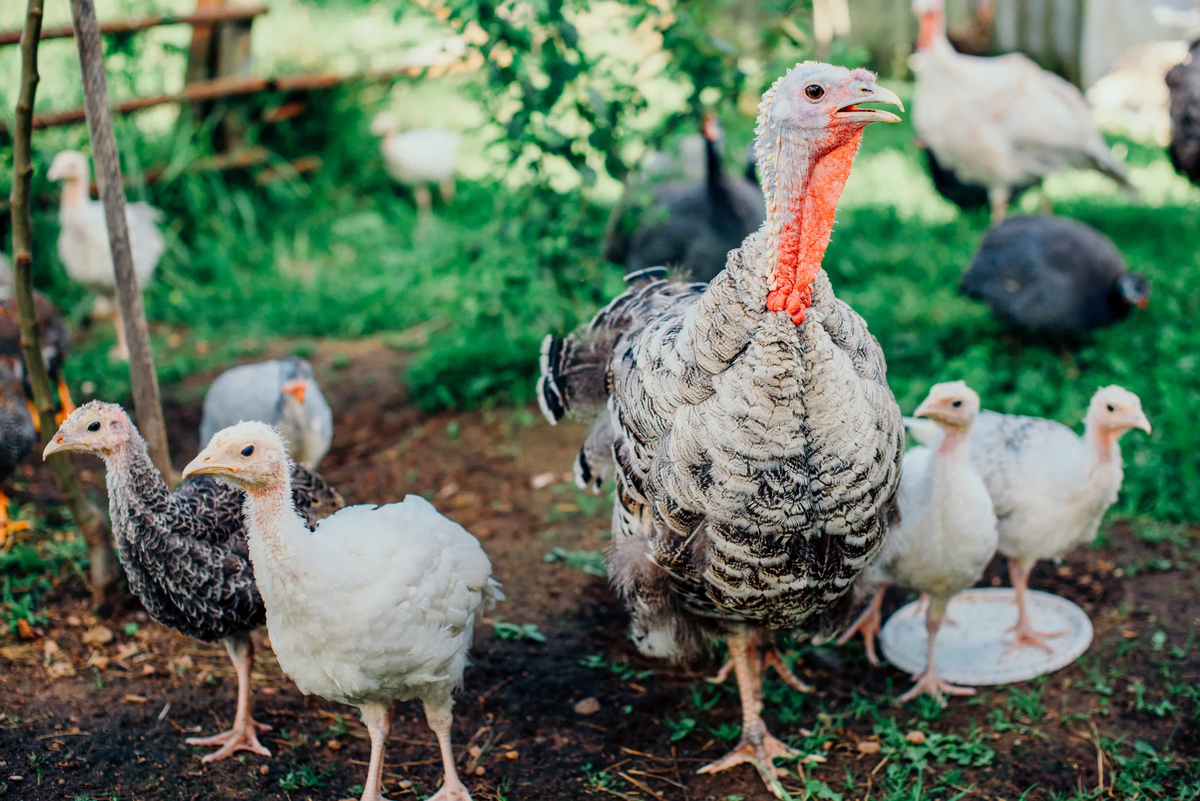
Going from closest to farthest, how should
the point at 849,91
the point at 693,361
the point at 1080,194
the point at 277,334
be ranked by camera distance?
the point at 849,91, the point at 693,361, the point at 277,334, the point at 1080,194

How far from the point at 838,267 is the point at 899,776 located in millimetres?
4290

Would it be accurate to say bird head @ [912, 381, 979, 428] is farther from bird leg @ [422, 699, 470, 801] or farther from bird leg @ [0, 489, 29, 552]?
bird leg @ [0, 489, 29, 552]

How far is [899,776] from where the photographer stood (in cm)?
331

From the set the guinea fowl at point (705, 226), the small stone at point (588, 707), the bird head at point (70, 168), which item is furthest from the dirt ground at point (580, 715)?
the bird head at point (70, 168)

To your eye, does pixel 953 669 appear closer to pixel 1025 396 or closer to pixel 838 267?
pixel 1025 396

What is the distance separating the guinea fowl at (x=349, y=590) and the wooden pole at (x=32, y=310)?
49.8 inches

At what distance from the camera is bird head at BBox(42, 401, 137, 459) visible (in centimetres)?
313

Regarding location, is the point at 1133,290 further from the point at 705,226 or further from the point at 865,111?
the point at 865,111

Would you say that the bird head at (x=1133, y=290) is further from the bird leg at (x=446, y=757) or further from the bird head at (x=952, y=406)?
the bird leg at (x=446, y=757)

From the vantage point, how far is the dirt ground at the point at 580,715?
129 inches

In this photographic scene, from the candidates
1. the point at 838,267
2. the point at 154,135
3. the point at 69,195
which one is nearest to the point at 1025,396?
the point at 838,267

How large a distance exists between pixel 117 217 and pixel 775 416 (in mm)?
Result: 2349

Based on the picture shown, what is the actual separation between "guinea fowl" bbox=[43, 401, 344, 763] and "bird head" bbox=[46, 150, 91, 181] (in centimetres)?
362

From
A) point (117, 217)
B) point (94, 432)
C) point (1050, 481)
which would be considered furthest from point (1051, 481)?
point (117, 217)
